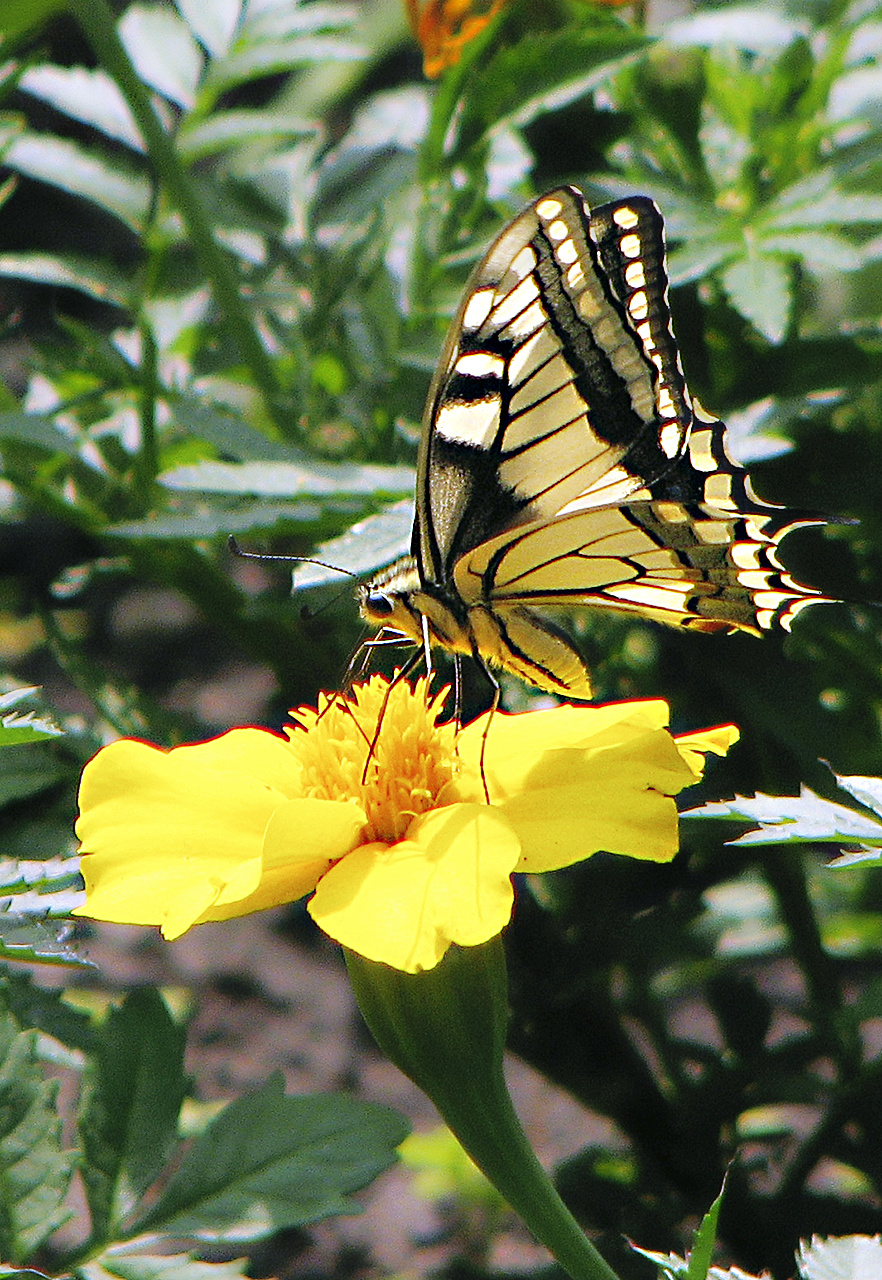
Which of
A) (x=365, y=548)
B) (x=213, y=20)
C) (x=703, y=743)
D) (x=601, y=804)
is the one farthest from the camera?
(x=213, y=20)

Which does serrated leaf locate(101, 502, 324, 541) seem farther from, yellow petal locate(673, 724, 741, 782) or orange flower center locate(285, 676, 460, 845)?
yellow petal locate(673, 724, 741, 782)

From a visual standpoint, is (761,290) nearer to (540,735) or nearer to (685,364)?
(685,364)

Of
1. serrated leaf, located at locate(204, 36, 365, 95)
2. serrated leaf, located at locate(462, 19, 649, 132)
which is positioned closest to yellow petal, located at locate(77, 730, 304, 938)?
serrated leaf, located at locate(462, 19, 649, 132)

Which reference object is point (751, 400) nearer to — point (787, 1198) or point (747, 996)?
point (747, 996)

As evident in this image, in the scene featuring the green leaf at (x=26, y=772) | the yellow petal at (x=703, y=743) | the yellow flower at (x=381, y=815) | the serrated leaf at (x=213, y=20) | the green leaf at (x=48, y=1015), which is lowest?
the green leaf at (x=48, y=1015)

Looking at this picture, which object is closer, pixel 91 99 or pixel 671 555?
pixel 671 555

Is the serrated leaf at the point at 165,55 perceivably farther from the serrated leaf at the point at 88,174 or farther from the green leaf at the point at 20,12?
the green leaf at the point at 20,12

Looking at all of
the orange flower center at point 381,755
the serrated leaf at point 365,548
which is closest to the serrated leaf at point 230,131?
the serrated leaf at point 365,548

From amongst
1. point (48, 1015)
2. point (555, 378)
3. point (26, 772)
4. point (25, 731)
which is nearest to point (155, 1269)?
point (48, 1015)
